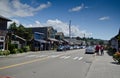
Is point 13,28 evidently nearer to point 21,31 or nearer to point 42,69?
point 21,31

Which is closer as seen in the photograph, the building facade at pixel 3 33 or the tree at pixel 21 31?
the building facade at pixel 3 33

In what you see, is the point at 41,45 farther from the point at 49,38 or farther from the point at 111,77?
the point at 111,77

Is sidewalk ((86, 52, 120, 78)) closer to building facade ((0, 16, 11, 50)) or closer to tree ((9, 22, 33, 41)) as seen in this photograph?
building facade ((0, 16, 11, 50))

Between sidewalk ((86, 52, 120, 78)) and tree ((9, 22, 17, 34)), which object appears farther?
tree ((9, 22, 17, 34))

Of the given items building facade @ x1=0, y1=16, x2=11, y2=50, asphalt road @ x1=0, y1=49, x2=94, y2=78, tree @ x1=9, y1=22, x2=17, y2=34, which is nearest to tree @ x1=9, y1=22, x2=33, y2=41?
tree @ x1=9, y1=22, x2=17, y2=34

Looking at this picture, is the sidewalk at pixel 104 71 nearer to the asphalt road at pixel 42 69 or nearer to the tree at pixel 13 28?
the asphalt road at pixel 42 69

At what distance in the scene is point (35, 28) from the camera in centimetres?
7044

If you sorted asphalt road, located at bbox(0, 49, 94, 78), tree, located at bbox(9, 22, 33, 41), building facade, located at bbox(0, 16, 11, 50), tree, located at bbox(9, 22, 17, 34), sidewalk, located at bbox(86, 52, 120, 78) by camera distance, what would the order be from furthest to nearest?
tree, located at bbox(9, 22, 17, 34)
tree, located at bbox(9, 22, 33, 41)
building facade, located at bbox(0, 16, 11, 50)
sidewalk, located at bbox(86, 52, 120, 78)
asphalt road, located at bbox(0, 49, 94, 78)

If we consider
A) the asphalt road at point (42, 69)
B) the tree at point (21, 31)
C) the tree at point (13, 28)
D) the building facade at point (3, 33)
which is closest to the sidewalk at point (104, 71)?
the asphalt road at point (42, 69)

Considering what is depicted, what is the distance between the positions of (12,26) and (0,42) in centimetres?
2118

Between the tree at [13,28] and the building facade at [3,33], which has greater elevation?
the tree at [13,28]

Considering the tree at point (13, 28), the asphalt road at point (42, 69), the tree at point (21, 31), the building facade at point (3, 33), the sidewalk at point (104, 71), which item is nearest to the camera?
the asphalt road at point (42, 69)

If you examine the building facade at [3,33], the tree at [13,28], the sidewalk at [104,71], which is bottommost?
the sidewalk at [104,71]

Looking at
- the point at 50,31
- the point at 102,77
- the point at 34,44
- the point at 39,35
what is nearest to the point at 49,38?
the point at 50,31
